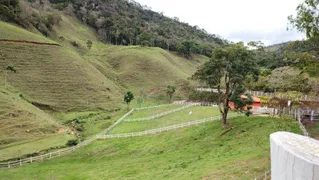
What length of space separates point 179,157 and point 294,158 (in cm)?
1633

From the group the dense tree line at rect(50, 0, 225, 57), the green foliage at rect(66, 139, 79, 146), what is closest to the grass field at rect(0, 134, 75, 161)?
the green foliage at rect(66, 139, 79, 146)

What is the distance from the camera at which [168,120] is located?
120 ft

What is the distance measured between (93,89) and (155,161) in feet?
123

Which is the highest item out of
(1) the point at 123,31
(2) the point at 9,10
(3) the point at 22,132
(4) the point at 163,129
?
(1) the point at 123,31

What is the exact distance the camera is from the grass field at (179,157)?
1703cm

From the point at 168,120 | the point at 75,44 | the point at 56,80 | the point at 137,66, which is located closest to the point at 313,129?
the point at 168,120

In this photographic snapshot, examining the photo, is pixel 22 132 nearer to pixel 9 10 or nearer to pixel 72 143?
pixel 72 143

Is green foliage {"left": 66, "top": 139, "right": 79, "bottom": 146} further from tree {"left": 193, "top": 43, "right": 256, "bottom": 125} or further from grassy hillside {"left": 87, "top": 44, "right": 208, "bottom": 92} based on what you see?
grassy hillside {"left": 87, "top": 44, "right": 208, "bottom": 92}

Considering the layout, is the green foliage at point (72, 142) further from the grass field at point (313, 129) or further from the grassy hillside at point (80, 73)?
the grass field at point (313, 129)

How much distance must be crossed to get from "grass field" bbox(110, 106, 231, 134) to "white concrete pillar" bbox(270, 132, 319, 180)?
26.5 metres

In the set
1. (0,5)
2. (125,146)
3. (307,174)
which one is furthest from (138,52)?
(307,174)

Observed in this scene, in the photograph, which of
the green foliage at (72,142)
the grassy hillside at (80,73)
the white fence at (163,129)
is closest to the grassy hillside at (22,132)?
the green foliage at (72,142)

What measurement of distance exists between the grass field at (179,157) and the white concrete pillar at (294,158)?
7.93 m

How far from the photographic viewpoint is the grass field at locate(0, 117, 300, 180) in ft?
55.9
